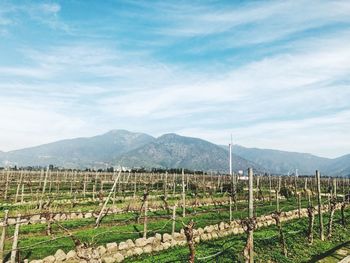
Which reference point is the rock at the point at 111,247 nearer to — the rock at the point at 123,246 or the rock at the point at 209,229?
the rock at the point at 123,246

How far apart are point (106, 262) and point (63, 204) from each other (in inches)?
827

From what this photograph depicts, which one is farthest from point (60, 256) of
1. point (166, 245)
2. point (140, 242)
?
point (166, 245)

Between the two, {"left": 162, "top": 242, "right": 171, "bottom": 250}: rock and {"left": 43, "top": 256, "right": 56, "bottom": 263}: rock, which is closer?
{"left": 43, "top": 256, "right": 56, "bottom": 263}: rock

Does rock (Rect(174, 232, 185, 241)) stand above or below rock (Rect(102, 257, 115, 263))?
above

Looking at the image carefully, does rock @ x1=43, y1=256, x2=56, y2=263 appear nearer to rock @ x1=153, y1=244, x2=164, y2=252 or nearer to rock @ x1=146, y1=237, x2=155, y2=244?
rock @ x1=146, y1=237, x2=155, y2=244

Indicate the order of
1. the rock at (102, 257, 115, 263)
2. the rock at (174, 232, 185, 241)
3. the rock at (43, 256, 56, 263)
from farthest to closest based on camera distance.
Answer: the rock at (174, 232, 185, 241), the rock at (102, 257, 115, 263), the rock at (43, 256, 56, 263)

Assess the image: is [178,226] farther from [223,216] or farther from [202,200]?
[202,200]

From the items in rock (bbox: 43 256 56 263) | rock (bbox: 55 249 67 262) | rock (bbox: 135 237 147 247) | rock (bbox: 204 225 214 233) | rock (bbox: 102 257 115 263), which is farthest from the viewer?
rock (bbox: 204 225 214 233)

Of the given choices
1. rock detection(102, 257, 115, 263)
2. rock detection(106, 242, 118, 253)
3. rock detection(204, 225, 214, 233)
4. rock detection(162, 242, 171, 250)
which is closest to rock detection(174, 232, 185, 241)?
rock detection(162, 242, 171, 250)

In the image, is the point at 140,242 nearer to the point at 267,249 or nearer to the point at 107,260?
the point at 107,260

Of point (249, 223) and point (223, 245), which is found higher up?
point (249, 223)

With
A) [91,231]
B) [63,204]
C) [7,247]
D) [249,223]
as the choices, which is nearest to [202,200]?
[63,204]

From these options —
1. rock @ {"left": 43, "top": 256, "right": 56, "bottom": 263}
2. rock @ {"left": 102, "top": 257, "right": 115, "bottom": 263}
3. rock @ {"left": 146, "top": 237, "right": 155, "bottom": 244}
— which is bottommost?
rock @ {"left": 102, "top": 257, "right": 115, "bottom": 263}

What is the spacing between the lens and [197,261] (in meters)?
15.3
